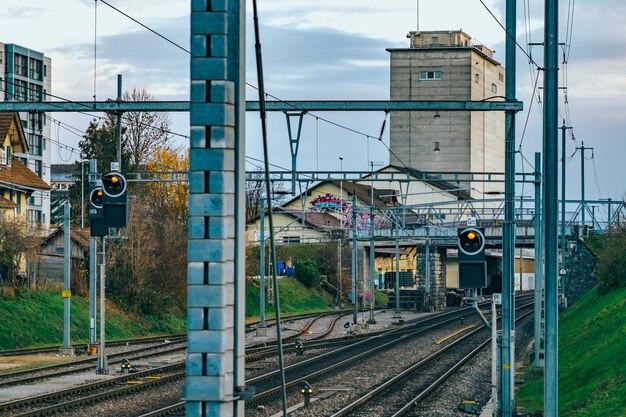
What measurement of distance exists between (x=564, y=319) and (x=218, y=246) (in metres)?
50.8

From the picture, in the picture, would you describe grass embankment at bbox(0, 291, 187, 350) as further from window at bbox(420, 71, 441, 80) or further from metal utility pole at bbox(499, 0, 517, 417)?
window at bbox(420, 71, 441, 80)

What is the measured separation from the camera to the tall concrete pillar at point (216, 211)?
9719mm

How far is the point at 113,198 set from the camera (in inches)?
1079

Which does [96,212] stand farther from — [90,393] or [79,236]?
[79,236]

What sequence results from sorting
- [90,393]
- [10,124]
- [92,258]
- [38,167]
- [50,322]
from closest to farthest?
[90,393] → [92,258] → [50,322] → [10,124] → [38,167]

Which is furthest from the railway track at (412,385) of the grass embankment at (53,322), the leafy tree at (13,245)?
the leafy tree at (13,245)

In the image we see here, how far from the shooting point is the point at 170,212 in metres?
71.6

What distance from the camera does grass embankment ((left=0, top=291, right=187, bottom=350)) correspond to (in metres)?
46.3

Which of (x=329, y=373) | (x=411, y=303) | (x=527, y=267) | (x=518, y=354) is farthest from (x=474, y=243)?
(x=527, y=267)

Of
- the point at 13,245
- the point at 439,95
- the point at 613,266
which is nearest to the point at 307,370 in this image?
the point at 13,245

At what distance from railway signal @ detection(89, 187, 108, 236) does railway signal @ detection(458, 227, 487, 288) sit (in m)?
12.7

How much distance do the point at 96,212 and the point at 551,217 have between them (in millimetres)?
16294

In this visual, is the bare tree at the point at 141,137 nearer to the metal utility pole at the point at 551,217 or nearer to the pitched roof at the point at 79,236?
the pitched roof at the point at 79,236

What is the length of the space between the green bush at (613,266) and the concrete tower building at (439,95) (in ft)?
211
